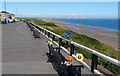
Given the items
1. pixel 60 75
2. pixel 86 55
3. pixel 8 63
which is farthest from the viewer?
pixel 86 55

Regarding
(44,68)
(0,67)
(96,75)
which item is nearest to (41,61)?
(44,68)

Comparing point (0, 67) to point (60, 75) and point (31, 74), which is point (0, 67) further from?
point (60, 75)

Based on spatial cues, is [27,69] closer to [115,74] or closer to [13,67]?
[13,67]

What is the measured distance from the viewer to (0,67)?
673cm

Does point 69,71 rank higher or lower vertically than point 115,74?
higher

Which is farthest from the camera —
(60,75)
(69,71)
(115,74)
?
(115,74)

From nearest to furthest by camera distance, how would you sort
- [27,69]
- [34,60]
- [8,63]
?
[27,69]
[8,63]
[34,60]

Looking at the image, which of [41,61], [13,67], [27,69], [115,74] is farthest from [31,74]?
[115,74]

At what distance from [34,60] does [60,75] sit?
240 centimetres

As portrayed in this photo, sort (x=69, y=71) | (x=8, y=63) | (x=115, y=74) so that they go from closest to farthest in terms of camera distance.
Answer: (x=69, y=71) → (x=115, y=74) → (x=8, y=63)

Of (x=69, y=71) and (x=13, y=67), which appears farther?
(x=13, y=67)

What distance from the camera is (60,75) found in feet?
19.1

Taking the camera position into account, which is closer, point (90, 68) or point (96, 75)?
point (96, 75)

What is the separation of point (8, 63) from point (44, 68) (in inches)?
67.7
